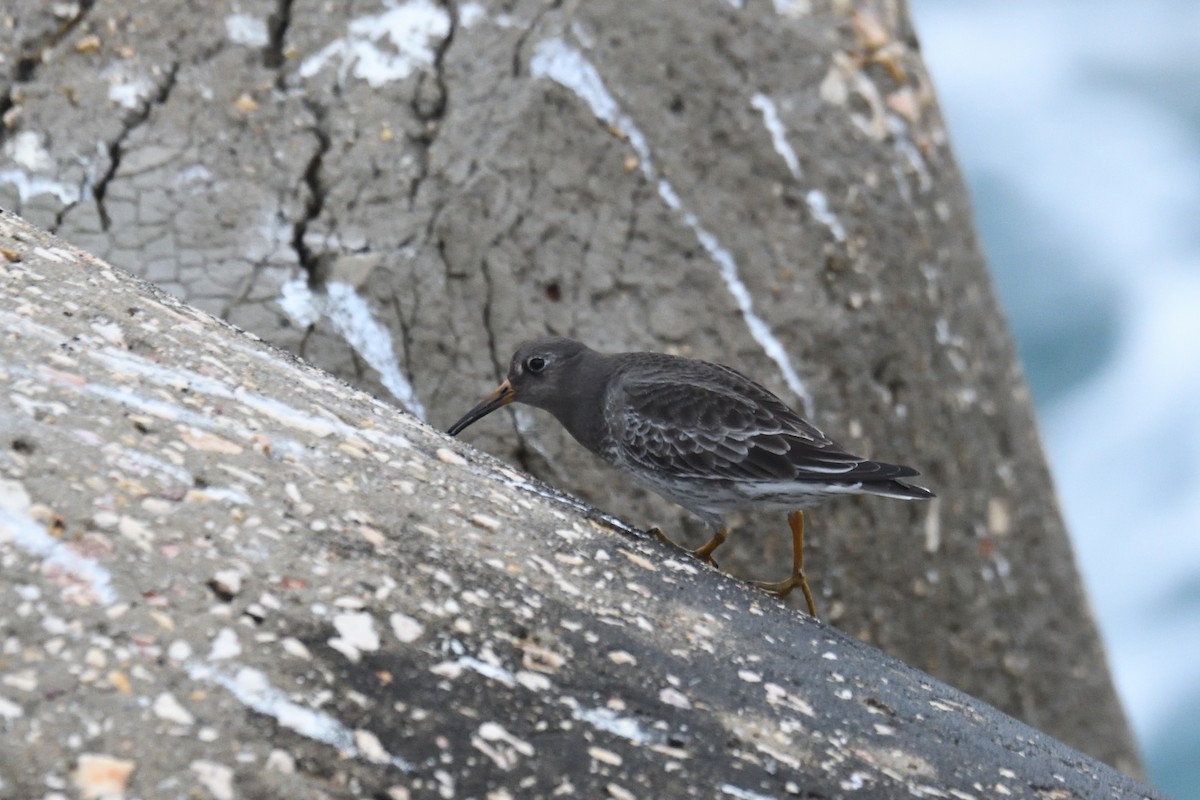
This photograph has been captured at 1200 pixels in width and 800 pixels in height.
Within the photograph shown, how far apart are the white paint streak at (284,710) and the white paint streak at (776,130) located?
384 cm

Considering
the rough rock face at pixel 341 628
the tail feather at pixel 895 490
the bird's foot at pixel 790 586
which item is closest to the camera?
the rough rock face at pixel 341 628

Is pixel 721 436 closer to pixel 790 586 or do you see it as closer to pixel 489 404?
pixel 790 586

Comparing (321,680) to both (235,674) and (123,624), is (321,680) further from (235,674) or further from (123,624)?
(123,624)

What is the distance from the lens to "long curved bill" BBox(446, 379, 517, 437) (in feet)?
18.4

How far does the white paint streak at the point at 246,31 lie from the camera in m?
5.94

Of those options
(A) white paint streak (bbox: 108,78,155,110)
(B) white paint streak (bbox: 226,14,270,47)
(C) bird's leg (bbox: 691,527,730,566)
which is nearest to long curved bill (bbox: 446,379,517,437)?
(C) bird's leg (bbox: 691,527,730,566)

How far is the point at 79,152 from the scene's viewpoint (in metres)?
5.91

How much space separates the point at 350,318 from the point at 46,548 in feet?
9.04

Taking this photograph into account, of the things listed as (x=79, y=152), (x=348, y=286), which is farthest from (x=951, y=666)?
(x=79, y=152)

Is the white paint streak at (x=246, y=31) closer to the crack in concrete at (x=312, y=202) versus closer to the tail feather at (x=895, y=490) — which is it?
the crack in concrete at (x=312, y=202)

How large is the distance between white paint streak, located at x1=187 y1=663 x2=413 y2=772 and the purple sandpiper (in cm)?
183

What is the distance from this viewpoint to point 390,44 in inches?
235

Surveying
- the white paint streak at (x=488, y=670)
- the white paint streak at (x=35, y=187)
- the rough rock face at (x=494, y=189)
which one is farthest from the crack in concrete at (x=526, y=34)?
the white paint streak at (x=488, y=670)

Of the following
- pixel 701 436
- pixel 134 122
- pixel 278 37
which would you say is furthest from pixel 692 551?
pixel 134 122
